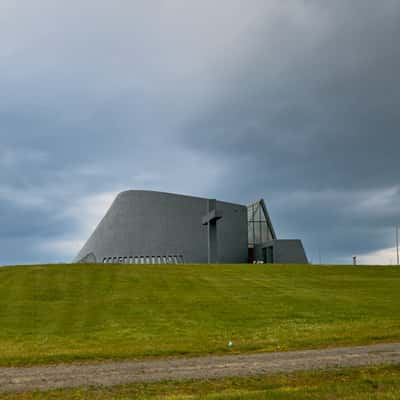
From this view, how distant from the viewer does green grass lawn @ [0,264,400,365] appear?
13.2 metres

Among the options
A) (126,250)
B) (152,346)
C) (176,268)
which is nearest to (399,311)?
(152,346)

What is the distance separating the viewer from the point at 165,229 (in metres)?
63.7

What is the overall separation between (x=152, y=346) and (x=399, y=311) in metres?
10.6

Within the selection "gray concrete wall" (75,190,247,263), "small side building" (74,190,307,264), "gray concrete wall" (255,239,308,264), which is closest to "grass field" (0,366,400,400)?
"gray concrete wall" (255,239,308,264)

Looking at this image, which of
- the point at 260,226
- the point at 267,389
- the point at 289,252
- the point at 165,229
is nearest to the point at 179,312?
the point at 267,389

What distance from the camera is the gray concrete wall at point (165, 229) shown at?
6267 cm

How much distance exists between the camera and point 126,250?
213ft

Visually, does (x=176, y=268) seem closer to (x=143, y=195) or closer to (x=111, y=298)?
(x=111, y=298)

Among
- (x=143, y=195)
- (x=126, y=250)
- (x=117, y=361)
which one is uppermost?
(x=143, y=195)

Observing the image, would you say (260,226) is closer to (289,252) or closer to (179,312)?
(289,252)

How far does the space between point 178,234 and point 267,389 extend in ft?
180

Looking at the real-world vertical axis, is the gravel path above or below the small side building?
below

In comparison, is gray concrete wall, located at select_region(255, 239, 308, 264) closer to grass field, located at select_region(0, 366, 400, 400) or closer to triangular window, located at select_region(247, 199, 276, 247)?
triangular window, located at select_region(247, 199, 276, 247)

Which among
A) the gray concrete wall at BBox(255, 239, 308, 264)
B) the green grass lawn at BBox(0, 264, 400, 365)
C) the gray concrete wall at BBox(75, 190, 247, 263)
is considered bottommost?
the green grass lawn at BBox(0, 264, 400, 365)
